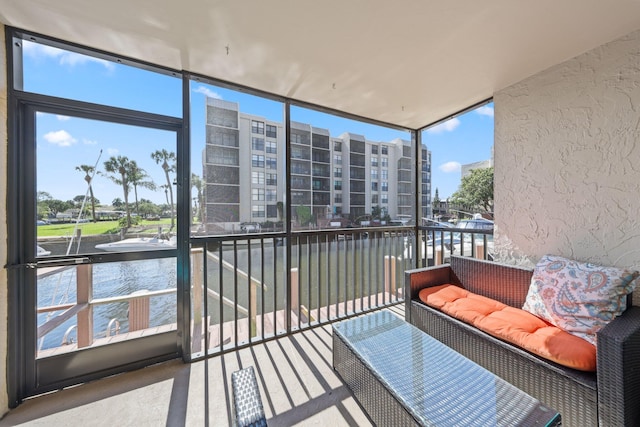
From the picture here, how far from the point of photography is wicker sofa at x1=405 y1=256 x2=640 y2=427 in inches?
42.5

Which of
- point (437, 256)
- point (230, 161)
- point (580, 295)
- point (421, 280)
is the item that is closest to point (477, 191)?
point (437, 256)

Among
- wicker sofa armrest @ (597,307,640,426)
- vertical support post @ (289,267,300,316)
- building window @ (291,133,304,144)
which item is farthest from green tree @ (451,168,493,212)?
vertical support post @ (289,267,300,316)

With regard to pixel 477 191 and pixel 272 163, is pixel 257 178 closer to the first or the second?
pixel 272 163

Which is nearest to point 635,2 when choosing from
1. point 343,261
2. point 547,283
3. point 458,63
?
point 458,63

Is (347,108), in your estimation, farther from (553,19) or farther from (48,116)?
(48,116)

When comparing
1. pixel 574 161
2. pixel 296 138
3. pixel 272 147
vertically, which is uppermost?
pixel 296 138

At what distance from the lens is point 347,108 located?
2.72 meters

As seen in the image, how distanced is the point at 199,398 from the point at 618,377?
7.52 feet

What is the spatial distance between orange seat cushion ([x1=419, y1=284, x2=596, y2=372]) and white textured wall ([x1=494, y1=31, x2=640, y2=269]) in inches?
26.5

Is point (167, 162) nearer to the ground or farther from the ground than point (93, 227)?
farther from the ground

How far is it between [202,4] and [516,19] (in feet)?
6.38

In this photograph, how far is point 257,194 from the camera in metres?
2.32

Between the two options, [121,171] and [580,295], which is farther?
[121,171]

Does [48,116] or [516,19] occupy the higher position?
[516,19]
